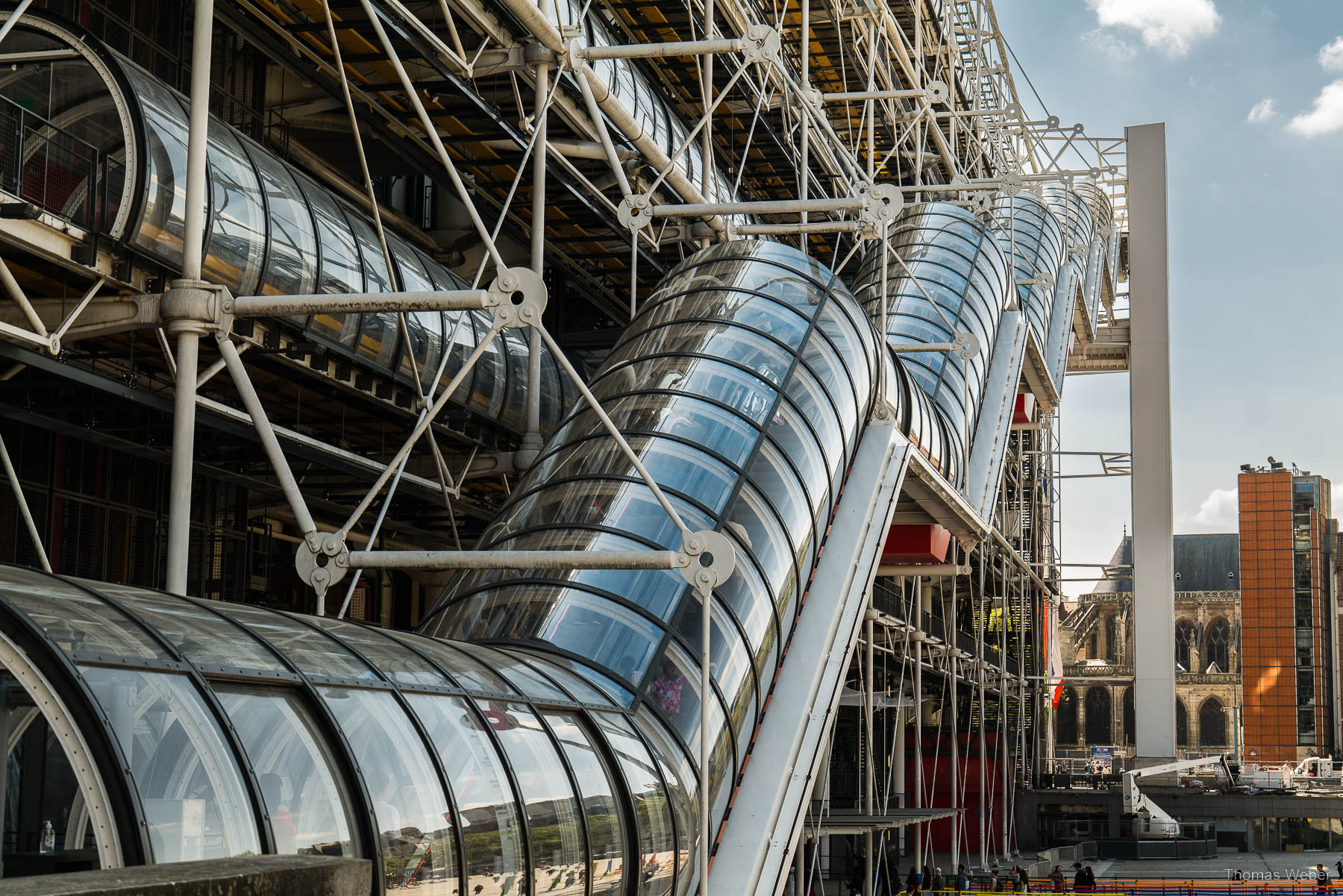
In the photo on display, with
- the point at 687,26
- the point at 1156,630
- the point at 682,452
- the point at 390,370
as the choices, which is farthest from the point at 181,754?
the point at 1156,630

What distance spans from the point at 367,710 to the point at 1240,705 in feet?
305

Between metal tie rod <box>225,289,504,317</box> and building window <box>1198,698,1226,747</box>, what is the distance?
91227 mm

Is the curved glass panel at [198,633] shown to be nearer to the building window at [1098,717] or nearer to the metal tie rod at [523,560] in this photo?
the metal tie rod at [523,560]

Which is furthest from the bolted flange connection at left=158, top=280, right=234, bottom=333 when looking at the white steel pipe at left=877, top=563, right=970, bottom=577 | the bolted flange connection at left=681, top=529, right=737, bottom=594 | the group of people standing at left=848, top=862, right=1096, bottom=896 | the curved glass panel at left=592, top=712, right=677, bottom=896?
the group of people standing at left=848, top=862, right=1096, bottom=896

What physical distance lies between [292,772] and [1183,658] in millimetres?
98633

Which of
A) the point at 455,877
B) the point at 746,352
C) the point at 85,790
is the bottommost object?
the point at 455,877

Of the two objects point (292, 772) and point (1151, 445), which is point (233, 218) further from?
point (1151, 445)

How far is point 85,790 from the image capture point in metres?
5.07

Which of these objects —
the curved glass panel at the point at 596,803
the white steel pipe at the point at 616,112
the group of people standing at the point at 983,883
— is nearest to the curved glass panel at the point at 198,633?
the curved glass panel at the point at 596,803

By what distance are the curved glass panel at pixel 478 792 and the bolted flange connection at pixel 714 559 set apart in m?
1.64

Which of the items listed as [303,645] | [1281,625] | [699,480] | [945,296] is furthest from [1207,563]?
[303,645]

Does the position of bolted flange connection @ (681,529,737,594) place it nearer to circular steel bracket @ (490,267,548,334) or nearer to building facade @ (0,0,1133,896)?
building facade @ (0,0,1133,896)

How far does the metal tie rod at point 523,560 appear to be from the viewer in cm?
830

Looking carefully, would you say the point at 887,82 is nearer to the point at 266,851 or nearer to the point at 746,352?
the point at 746,352
